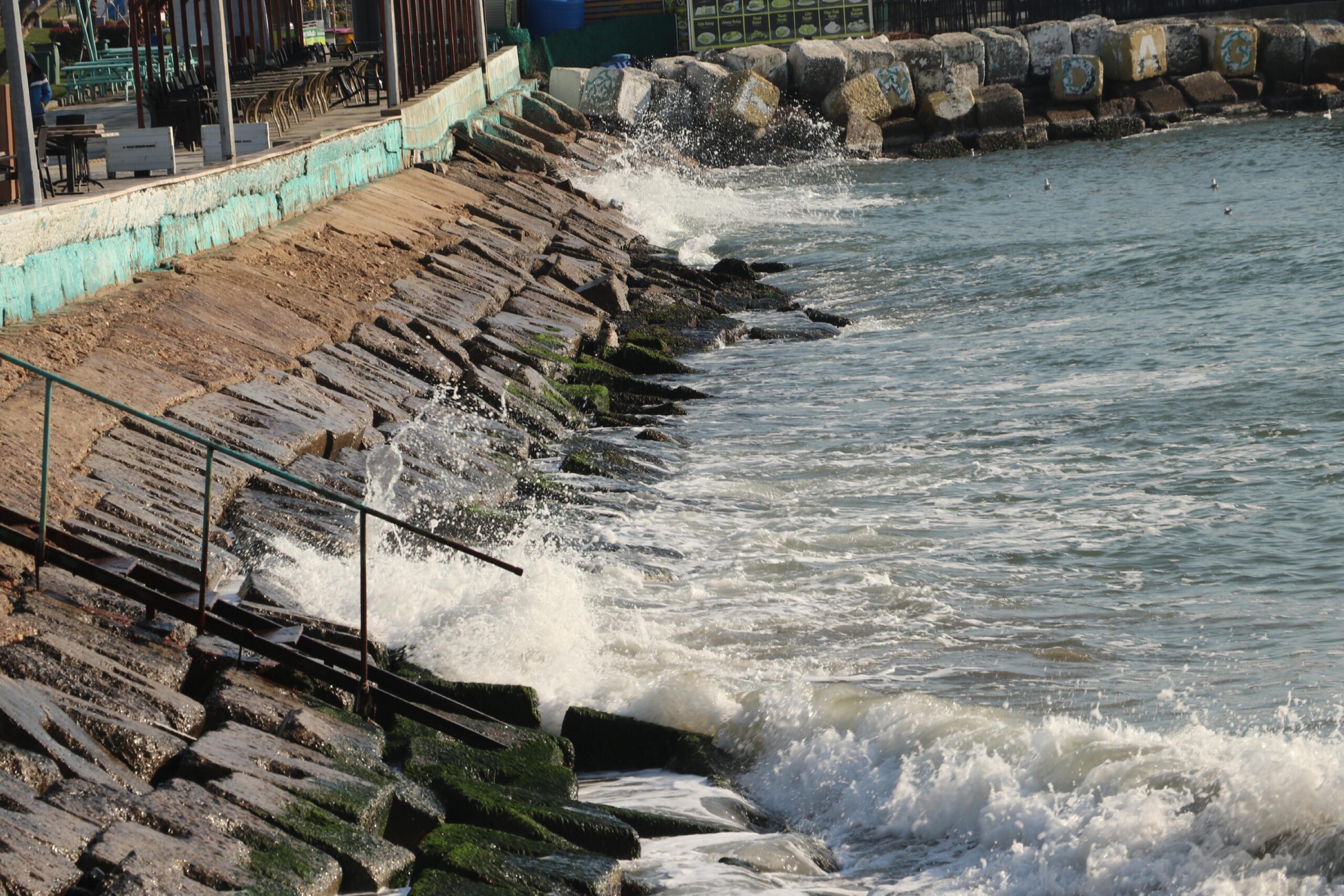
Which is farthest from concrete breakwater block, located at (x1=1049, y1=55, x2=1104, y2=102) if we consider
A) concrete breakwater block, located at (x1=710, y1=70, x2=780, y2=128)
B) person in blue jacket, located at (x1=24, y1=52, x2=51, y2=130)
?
person in blue jacket, located at (x1=24, y1=52, x2=51, y2=130)

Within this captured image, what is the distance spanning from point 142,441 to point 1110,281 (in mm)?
16030

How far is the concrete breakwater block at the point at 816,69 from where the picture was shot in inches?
1624

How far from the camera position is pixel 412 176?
21688mm

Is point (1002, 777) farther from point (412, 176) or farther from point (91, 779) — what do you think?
point (412, 176)

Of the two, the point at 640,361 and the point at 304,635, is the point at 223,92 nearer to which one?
the point at 640,361

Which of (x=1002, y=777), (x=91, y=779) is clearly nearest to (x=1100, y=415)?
(x=1002, y=777)

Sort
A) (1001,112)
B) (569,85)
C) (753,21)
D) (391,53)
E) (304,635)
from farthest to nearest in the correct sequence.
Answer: (753,21), (1001,112), (569,85), (391,53), (304,635)

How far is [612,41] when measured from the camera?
147 feet

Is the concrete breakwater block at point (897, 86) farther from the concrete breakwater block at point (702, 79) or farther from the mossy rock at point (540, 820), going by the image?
the mossy rock at point (540, 820)

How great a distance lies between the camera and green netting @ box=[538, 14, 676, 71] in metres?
44.4

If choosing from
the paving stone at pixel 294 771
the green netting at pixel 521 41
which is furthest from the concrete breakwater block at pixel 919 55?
the paving stone at pixel 294 771

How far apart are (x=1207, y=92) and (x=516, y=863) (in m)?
43.4

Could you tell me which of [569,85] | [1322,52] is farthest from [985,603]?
[1322,52]

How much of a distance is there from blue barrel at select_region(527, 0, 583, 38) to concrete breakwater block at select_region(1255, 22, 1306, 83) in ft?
65.5
